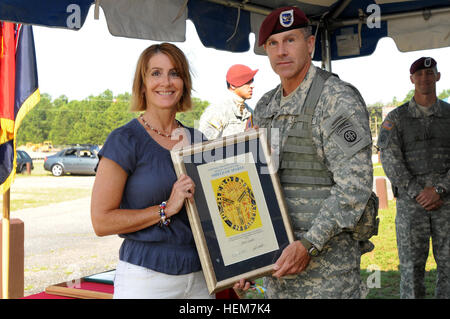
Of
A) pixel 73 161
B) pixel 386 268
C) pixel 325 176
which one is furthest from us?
pixel 73 161

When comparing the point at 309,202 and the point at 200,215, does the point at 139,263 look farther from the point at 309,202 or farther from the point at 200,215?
the point at 309,202

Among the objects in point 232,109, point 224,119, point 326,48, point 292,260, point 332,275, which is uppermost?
point 326,48

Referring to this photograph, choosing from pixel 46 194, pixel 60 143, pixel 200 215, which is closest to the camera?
pixel 200 215

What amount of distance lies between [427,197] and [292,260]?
2.65m

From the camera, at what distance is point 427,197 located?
3.96 m

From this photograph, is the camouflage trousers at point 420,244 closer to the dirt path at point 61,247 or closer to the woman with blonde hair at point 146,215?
the woman with blonde hair at point 146,215

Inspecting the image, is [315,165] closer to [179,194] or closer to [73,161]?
[179,194]

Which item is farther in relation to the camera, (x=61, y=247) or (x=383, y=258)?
(x=61, y=247)

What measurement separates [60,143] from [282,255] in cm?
5861

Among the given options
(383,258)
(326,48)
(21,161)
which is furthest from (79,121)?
(326,48)

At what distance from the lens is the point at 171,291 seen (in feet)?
5.83

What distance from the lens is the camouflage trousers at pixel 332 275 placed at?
1.97m

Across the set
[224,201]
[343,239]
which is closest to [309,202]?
[343,239]

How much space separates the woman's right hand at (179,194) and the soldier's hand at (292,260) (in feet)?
1.51
